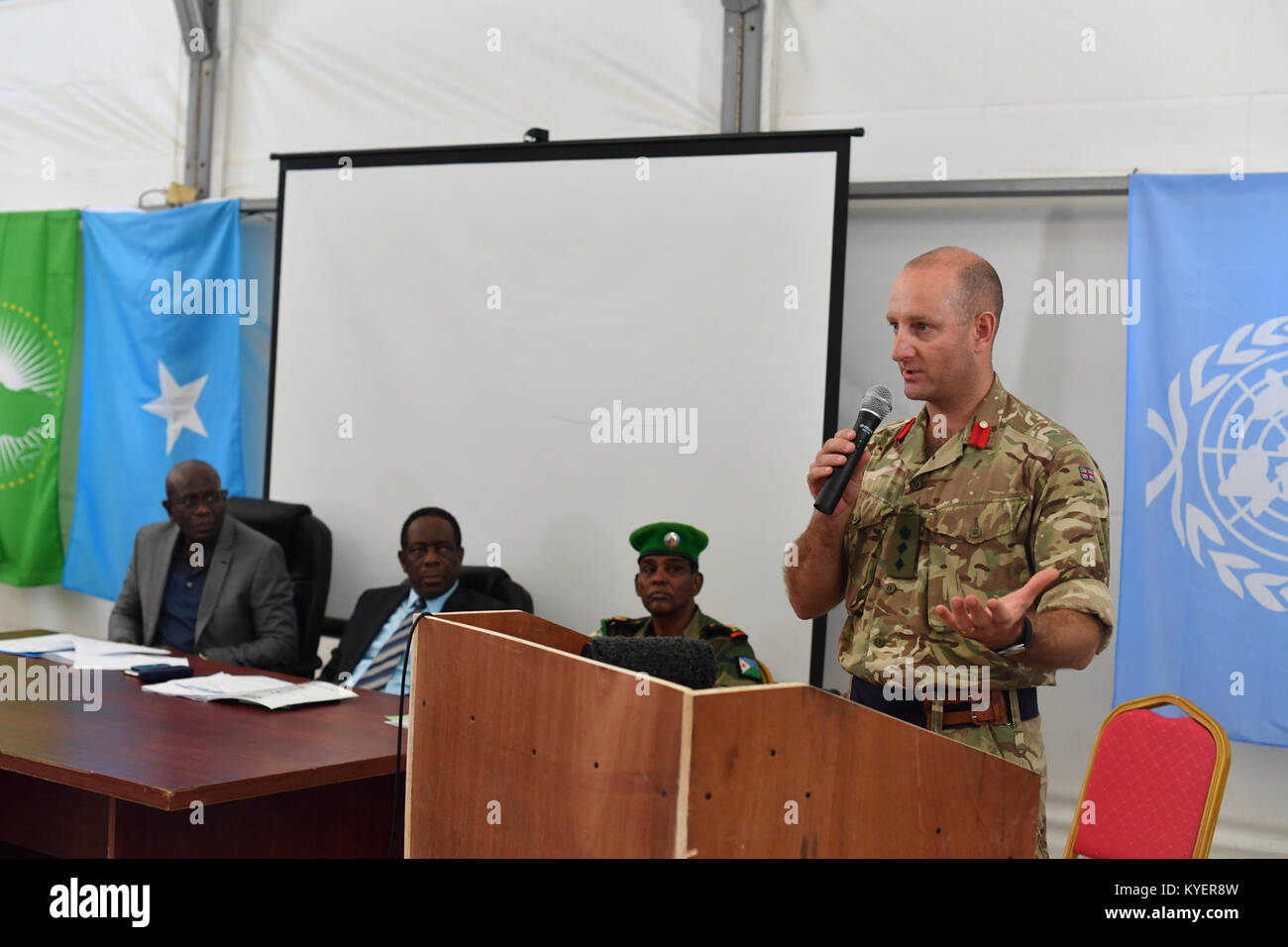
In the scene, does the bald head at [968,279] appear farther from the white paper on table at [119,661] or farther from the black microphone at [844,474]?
the white paper on table at [119,661]

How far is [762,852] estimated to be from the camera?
1.19m

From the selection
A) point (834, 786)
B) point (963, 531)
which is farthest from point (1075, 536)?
Result: point (834, 786)

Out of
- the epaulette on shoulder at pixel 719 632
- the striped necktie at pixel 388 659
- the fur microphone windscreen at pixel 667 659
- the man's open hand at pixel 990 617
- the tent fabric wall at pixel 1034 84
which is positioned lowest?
the striped necktie at pixel 388 659

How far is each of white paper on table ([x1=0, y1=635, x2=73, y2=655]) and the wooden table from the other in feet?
2.03

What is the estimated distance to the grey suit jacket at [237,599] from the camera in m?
3.83

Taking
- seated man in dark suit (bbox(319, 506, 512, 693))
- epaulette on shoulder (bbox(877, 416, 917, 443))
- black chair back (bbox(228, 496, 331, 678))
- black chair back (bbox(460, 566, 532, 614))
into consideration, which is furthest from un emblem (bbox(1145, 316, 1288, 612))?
black chair back (bbox(228, 496, 331, 678))

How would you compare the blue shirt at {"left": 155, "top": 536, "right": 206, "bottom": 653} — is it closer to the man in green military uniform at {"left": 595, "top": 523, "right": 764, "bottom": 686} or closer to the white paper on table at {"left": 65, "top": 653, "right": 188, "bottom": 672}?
the white paper on table at {"left": 65, "top": 653, "right": 188, "bottom": 672}

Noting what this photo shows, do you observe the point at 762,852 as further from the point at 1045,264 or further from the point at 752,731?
the point at 1045,264

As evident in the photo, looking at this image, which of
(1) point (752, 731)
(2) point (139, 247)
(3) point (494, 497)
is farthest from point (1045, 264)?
(2) point (139, 247)

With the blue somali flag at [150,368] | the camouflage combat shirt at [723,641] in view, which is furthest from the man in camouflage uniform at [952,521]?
the blue somali flag at [150,368]

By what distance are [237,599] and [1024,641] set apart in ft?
9.71

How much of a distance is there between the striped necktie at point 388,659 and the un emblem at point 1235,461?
7.57 feet
